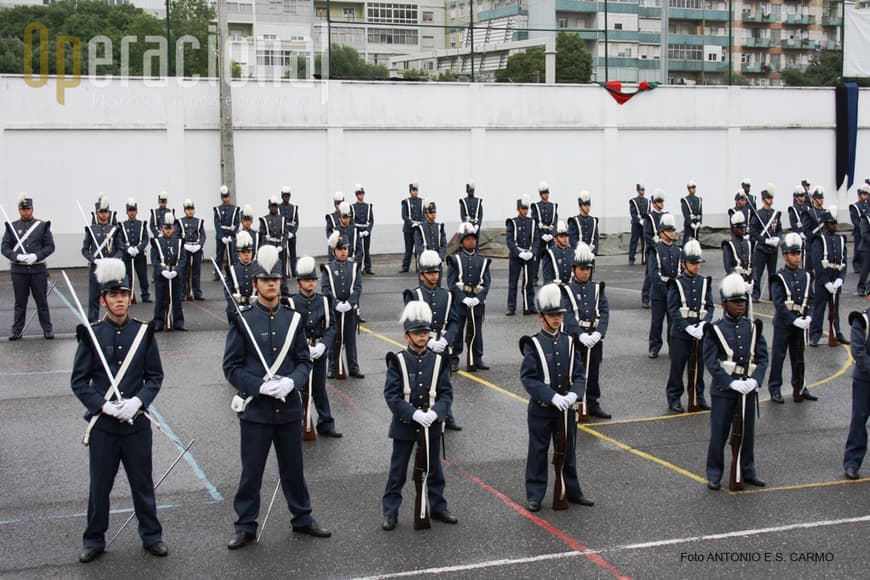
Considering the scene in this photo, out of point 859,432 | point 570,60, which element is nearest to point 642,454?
point 859,432

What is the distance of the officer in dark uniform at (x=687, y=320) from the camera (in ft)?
41.8

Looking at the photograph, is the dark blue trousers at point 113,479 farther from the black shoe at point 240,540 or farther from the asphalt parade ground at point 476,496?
the black shoe at point 240,540

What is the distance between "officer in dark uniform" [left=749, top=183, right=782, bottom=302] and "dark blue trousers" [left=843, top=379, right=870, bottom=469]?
1160 centimetres

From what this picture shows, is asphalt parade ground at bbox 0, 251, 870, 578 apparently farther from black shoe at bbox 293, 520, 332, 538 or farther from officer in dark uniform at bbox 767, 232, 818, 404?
officer in dark uniform at bbox 767, 232, 818, 404

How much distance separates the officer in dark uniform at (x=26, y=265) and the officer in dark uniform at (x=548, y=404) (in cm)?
1097

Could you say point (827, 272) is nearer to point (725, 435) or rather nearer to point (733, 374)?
point (733, 374)

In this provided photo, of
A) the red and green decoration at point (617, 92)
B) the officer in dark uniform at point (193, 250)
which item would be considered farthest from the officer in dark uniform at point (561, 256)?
the red and green decoration at point (617, 92)

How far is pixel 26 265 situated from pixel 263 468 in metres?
10.6

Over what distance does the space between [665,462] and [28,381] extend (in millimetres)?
8668

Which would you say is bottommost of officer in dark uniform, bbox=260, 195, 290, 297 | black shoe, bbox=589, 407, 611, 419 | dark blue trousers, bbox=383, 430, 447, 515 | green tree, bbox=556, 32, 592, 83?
black shoe, bbox=589, 407, 611, 419

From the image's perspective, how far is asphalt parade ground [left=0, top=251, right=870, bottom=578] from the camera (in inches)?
310

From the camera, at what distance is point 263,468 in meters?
8.40

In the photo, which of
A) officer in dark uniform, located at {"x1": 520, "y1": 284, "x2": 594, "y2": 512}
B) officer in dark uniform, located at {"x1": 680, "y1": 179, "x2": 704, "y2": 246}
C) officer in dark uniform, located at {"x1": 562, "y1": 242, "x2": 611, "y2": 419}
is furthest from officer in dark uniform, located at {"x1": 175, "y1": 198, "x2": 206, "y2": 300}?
officer in dark uniform, located at {"x1": 520, "y1": 284, "x2": 594, "y2": 512}

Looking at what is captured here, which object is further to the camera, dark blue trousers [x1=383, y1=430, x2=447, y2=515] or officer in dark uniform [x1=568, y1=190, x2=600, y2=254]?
officer in dark uniform [x1=568, y1=190, x2=600, y2=254]
